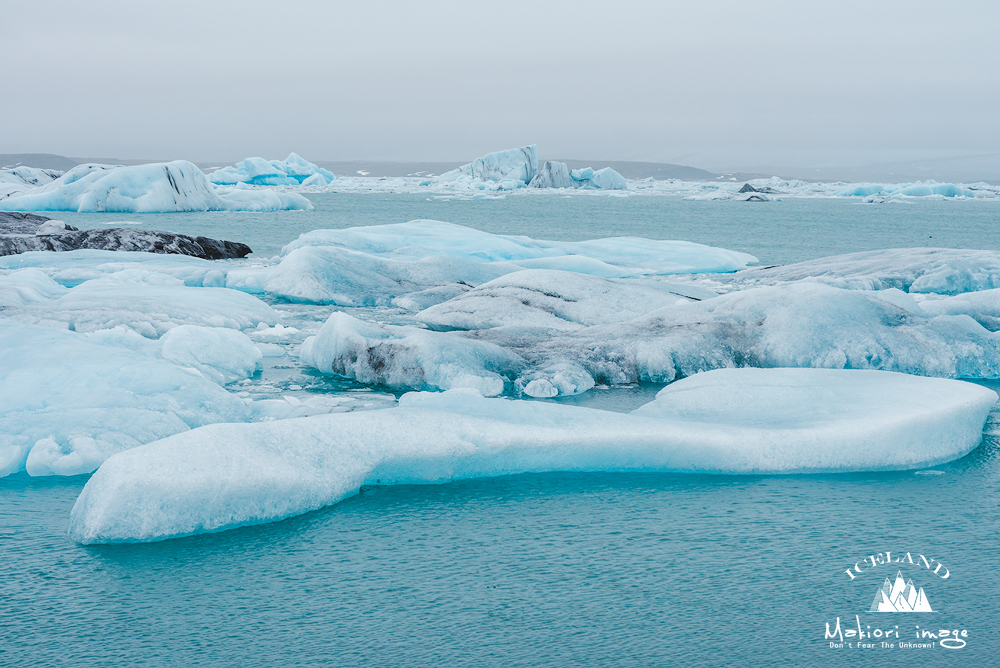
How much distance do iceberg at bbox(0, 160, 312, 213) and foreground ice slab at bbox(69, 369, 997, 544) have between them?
30813 millimetres

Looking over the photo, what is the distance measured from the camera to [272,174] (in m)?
65.5

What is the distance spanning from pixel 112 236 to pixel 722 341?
1400 centimetres

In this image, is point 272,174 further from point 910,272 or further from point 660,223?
point 910,272

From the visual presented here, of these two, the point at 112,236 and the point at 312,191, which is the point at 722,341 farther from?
the point at 312,191

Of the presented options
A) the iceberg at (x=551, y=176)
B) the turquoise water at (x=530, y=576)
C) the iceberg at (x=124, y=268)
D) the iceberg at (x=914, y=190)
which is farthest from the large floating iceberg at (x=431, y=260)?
the iceberg at (x=914, y=190)

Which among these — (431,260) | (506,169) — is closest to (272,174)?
(506,169)

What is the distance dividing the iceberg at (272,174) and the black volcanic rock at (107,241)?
138 ft

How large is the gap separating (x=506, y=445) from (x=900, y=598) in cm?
249

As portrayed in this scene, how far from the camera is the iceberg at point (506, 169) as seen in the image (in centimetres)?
6806

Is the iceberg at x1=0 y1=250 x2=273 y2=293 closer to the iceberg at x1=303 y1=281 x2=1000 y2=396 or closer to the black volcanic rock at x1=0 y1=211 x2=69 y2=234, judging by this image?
the black volcanic rock at x1=0 y1=211 x2=69 y2=234

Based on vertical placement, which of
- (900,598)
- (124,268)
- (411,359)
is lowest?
(900,598)

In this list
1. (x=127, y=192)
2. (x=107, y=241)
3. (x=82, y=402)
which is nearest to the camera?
(x=82, y=402)

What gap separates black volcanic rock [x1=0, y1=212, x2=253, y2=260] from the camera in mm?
16828

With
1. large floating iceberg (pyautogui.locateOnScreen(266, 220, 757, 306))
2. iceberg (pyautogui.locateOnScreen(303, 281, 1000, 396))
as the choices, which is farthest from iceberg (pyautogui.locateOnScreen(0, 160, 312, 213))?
iceberg (pyautogui.locateOnScreen(303, 281, 1000, 396))
